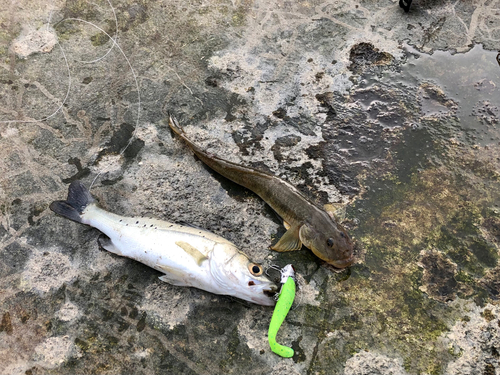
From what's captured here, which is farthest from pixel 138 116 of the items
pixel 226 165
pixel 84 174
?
pixel 226 165

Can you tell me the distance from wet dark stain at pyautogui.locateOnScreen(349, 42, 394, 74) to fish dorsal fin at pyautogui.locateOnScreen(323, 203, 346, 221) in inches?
85.0

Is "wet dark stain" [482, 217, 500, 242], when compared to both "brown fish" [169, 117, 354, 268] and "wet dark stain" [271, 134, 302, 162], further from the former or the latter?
"wet dark stain" [271, 134, 302, 162]

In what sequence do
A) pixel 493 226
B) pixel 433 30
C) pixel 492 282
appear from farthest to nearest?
1. pixel 433 30
2. pixel 493 226
3. pixel 492 282

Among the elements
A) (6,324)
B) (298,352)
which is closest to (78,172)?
(6,324)

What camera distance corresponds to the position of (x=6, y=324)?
338 cm

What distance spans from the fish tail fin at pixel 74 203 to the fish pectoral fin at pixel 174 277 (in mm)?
1094

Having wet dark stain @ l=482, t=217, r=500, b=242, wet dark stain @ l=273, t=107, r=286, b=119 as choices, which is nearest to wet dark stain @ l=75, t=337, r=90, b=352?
wet dark stain @ l=273, t=107, r=286, b=119

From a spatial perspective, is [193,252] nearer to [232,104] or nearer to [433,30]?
[232,104]

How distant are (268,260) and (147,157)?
1.87 metres

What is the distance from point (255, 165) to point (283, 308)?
66.6 inches

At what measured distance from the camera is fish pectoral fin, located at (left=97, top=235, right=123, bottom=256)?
12.2 feet

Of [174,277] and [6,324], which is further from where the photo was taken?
[174,277]

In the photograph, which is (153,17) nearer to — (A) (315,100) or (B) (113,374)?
(A) (315,100)

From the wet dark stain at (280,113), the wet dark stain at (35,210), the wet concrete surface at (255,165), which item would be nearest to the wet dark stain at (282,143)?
the wet concrete surface at (255,165)
